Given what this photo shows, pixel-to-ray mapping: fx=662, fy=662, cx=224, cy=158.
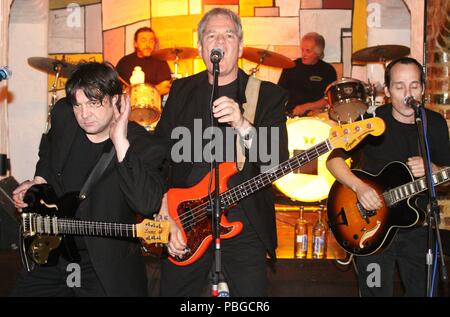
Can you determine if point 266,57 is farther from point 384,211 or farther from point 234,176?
point 234,176

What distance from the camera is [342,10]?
32.4ft

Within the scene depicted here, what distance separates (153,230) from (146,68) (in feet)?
20.4

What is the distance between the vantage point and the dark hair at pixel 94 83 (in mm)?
3959

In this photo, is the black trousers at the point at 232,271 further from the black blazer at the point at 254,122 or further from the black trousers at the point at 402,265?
the black trousers at the point at 402,265

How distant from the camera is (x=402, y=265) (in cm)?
476

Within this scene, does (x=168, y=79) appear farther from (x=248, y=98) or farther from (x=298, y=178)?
(x=248, y=98)

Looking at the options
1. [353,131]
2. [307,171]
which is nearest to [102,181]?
[353,131]

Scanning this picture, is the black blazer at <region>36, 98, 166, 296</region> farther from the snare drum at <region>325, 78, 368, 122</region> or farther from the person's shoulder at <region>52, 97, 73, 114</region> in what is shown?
the snare drum at <region>325, 78, 368, 122</region>

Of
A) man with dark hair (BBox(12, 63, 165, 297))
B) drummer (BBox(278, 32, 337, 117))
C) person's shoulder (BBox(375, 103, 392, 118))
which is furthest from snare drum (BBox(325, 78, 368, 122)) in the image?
man with dark hair (BBox(12, 63, 165, 297))

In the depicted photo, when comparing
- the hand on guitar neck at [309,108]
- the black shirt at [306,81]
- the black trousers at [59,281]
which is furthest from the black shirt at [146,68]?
the black trousers at [59,281]

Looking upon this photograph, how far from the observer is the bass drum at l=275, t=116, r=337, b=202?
26.0ft

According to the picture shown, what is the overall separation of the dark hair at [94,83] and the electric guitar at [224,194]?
0.79m

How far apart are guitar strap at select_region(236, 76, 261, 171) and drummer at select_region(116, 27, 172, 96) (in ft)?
17.5
